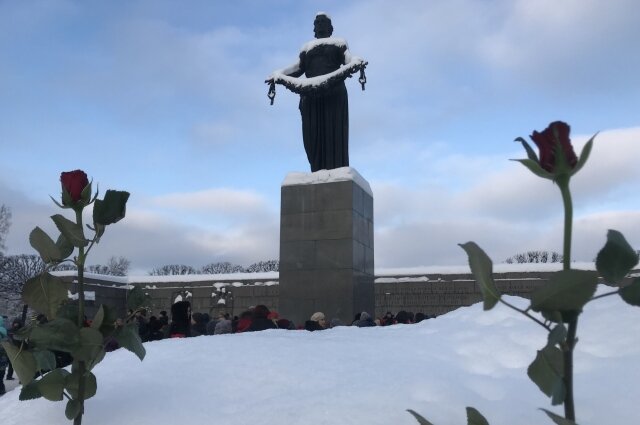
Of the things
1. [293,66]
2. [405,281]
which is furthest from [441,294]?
[293,66]

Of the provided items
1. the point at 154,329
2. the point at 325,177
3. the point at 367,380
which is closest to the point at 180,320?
the point at 154,329

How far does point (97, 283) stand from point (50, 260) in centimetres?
2184

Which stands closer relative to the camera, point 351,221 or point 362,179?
point 351,221

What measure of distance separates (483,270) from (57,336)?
142 cm

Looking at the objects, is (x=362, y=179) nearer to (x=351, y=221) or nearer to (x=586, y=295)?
(x=351, y=221)

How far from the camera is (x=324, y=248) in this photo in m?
10.9

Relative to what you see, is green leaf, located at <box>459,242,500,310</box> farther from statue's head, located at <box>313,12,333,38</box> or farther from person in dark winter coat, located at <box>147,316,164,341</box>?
statue's head, located at <box>313,12,333,38</box>

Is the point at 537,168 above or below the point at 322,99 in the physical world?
below

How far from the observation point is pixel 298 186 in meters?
11.4

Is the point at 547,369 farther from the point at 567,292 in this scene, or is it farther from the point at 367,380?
the point at 367,380

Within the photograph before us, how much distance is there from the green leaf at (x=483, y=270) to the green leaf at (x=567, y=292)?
94 mm

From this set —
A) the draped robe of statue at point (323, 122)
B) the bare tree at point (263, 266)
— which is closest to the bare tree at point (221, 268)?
the bare tree at point (263, 266)

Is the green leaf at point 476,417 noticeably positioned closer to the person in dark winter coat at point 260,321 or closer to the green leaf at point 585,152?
the green leaf at point 585,152

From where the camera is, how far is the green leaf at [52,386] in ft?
6.78
